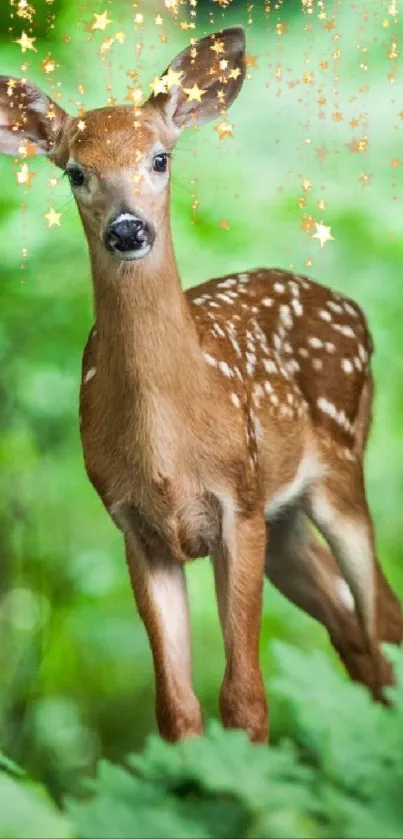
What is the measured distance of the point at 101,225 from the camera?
4.10ft

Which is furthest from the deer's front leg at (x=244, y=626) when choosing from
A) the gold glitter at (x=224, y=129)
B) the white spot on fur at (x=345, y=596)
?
the gold glitter at (x=224, y=129)

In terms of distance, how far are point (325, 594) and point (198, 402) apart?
1.43ft

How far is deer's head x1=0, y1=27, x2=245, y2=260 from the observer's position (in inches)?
48.3

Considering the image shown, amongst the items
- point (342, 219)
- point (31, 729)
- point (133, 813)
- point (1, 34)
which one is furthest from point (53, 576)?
point (133, 813)

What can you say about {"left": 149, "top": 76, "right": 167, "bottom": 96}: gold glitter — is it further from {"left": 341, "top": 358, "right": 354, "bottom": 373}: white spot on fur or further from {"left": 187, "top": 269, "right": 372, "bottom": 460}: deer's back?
{"left": 341, "top": 358, "right": 354, "bottom": 373}: white spot on fur

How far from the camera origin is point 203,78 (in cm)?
138

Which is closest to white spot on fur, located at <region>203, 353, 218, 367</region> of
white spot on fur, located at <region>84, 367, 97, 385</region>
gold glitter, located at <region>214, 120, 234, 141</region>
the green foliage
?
white spot on fur, located at <region>84, 367, 97, 385</region>

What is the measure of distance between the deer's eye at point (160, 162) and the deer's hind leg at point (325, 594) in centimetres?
54

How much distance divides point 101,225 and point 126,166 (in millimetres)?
65

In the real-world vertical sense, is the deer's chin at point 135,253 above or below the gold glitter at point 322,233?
above

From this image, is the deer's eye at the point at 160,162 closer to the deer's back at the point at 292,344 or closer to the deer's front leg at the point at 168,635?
the deer's back at the point at 292,344

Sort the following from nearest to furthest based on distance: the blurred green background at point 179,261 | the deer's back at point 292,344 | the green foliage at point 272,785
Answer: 1. the green foliage at point 272,785
2. the deer's back at point 292,344
3. the blurred green background at point 179,261

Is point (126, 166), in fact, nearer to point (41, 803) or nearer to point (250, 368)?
point (250, 368)

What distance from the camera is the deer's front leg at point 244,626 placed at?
138 centimetres
